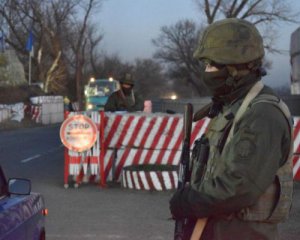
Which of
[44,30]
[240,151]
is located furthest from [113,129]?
[44,30]

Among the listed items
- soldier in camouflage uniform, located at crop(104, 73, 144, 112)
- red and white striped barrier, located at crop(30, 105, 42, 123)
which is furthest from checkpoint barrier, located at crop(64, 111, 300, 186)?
red and white striped barrier, located at crop(30, 105, 42, 123)

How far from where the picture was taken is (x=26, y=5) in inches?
2480

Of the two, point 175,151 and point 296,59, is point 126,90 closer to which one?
point 175,151

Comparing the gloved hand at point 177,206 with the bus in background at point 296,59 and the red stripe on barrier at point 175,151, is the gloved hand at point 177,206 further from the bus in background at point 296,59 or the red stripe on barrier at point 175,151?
the bus in background at point 296,59

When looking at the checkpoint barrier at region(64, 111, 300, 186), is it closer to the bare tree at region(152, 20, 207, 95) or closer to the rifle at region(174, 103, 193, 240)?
the rifle at region(174, 103, 193, 240)

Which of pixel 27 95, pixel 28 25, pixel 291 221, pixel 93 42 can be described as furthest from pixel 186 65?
pixel 291 221

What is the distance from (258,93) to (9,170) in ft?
42.5

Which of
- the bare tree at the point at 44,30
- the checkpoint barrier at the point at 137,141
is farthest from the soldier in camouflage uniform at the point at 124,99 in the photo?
the bare tree at the point at 44,30

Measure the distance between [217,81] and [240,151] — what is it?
0.39 metres

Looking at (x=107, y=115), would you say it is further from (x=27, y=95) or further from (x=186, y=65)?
(x=186, y=65)

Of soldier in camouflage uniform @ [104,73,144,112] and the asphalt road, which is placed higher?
soldier in camouflage uniform @ [104,73,144,112]

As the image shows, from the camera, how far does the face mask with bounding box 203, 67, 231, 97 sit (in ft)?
9.24

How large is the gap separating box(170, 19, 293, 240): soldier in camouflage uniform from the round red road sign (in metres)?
8.65

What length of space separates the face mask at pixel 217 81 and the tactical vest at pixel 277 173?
84 millimetres
